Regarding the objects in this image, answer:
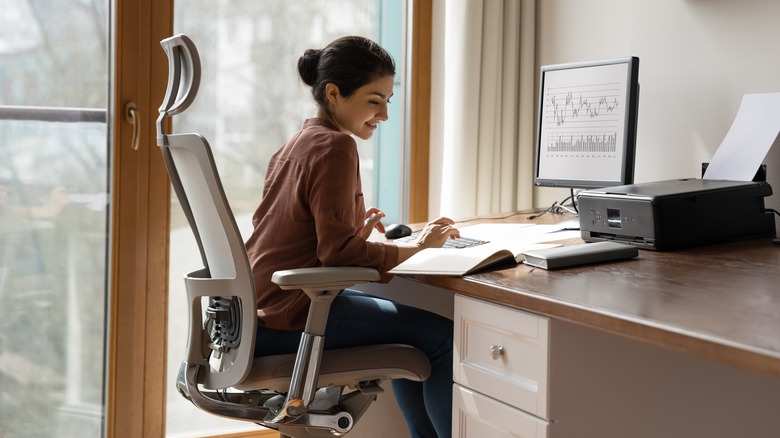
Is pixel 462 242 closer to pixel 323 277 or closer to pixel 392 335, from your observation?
pixel 392 335

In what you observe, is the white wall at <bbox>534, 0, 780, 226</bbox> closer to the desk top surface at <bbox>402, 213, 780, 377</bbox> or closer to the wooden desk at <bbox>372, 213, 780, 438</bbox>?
the desk top surface at <bbox>402, 213, 780, 377</bbox>

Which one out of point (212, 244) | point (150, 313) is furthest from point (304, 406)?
point (150, 313)

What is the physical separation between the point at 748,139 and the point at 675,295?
32.9 inches

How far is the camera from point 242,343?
1500 mm

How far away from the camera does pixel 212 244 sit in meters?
1.58

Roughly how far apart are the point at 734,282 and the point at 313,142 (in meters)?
0.81

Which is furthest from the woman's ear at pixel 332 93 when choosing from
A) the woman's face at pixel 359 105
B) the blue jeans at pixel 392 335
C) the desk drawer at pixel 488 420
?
the desk drawer at pixel 488 420

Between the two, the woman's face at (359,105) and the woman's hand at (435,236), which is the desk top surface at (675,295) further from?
the woman's face at (359,105)

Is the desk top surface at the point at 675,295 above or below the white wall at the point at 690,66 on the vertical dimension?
below

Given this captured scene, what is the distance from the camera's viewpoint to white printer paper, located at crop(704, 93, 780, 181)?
1791mm

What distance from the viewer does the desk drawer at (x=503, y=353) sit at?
124 centimetres

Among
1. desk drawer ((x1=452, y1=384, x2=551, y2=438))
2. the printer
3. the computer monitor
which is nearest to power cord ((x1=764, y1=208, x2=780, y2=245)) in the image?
the printer

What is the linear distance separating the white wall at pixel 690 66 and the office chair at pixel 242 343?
39.1 inches

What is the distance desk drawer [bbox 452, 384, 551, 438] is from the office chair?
19 centimetres
